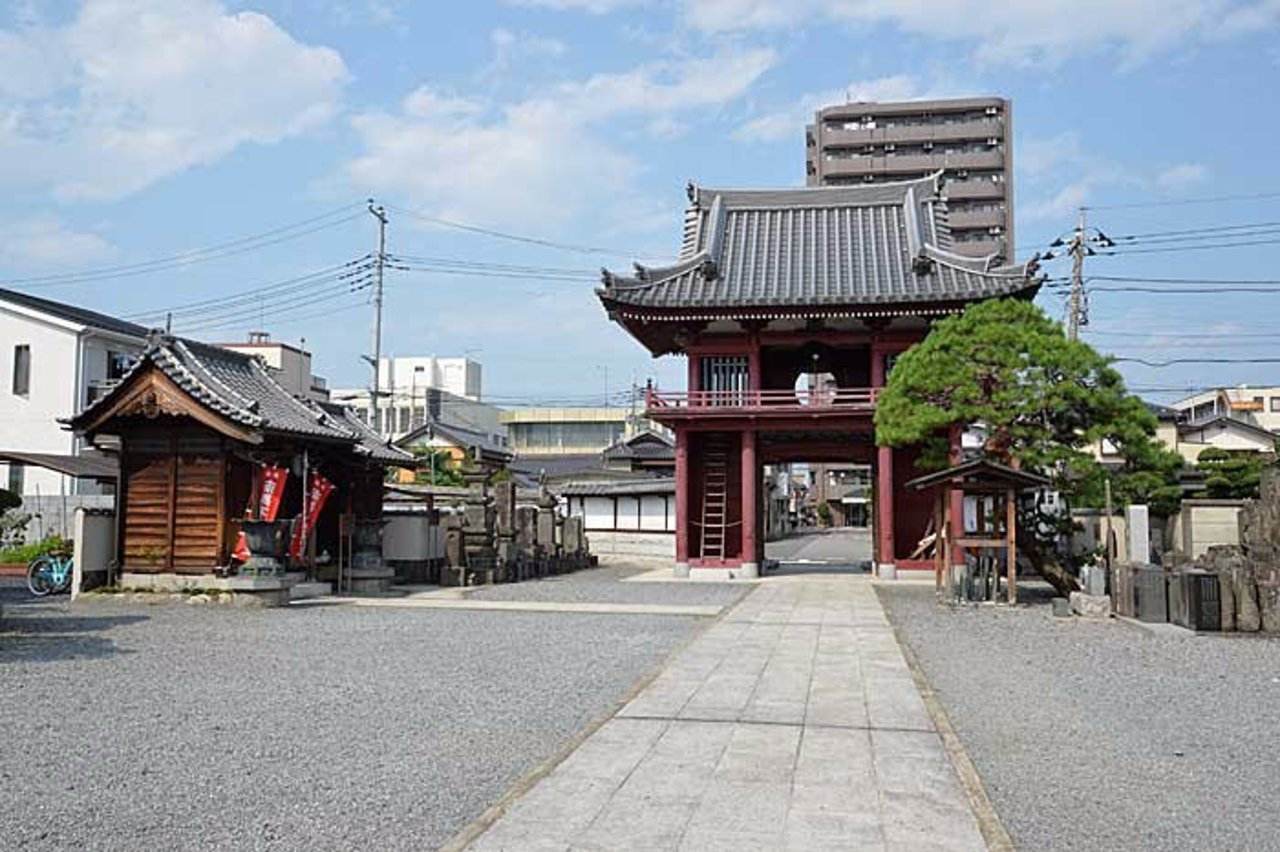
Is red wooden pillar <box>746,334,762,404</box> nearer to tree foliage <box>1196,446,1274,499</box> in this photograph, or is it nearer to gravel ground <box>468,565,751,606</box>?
gravel ground <box>468,565,751,606</box>

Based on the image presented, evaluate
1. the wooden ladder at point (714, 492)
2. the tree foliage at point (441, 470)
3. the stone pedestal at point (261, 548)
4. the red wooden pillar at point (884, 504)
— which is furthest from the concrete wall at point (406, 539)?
the tree foliage at point (441, 470)

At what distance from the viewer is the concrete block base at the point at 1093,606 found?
1692 cm

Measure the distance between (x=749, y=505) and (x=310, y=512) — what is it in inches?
442

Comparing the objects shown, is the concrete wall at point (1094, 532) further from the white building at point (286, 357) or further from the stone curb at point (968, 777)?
the white building at point (286, 357)

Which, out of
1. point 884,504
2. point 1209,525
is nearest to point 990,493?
point 1209,525

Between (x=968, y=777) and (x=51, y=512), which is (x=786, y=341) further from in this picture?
(x=968, y=777)

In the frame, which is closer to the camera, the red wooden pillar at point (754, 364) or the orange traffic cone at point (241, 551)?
the orange traffic cone at point (241, 551)

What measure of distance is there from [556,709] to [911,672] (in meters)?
4.10

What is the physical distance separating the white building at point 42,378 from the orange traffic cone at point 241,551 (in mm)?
16699

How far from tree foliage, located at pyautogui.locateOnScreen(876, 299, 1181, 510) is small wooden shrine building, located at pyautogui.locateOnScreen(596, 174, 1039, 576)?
14.0 ft

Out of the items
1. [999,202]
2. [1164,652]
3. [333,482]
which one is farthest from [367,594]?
[999,202]

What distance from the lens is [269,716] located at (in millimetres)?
8578

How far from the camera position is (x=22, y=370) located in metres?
33.0

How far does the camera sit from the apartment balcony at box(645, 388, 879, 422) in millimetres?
25516
